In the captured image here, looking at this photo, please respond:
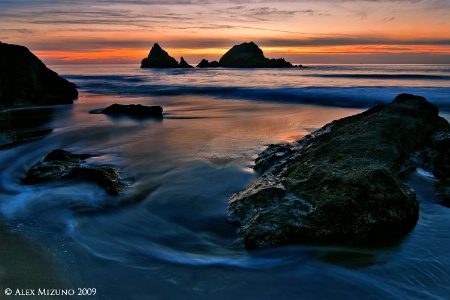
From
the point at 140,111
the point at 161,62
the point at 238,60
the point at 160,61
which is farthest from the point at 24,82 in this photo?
the point at 238,60

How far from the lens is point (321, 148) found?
5543mm

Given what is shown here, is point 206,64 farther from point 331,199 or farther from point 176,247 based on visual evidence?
point 176,247

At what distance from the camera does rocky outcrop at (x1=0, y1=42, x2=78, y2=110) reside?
50.2 feet

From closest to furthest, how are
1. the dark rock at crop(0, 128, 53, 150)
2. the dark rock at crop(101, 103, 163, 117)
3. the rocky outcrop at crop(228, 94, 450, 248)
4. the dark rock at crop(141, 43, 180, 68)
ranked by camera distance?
the rocky outcrop at crop(228, 94, 450, 248) < the dark rock at crop(0, 128, 53, 150) < the dark rock at crop(101, 103, 163, 117) < the dark rock at crop(141, 43, 180, 68)

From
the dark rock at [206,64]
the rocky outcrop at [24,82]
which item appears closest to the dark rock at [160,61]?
the dark rock at [206,64]

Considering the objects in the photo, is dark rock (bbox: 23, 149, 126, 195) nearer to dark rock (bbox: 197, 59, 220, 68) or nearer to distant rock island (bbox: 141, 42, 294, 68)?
distant rock island (bbox: 141, 42, 294, 68)

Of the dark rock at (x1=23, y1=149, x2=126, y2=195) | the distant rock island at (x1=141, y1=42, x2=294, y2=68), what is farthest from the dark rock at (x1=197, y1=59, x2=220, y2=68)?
the dark rock at (x1=23, y1=149, x2=126, y2=195)

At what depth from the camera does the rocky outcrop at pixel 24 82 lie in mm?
15312

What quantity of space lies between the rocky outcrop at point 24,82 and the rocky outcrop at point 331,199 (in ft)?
45.8

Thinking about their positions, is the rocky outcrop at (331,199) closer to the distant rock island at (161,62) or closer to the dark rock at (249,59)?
the dark rock at (249,59)

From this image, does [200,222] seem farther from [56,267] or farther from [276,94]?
[276,94]

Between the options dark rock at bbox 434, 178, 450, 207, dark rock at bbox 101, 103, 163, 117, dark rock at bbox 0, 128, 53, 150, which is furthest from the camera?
dark rock at bbox 101, 103, 163, 117

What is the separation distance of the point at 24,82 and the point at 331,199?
16251 millimetres

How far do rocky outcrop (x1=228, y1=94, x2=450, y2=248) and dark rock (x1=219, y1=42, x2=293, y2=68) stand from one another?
10519cm
